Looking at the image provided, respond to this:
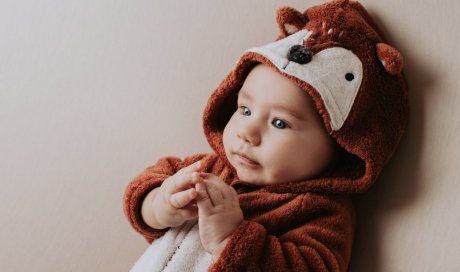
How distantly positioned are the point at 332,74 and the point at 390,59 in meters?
0.10

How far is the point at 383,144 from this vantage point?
38.4 inches

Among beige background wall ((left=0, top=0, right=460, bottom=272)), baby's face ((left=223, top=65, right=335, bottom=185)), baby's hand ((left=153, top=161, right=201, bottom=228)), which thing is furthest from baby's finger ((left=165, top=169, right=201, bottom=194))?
beige background wall ((left=0, top=0, right=460, bottom=272))

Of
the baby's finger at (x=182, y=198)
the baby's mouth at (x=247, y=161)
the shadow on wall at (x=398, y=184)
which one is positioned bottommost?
the shadow on wall at (x=398, y=184)

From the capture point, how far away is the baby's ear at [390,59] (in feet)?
3.14

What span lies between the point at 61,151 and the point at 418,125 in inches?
30.7

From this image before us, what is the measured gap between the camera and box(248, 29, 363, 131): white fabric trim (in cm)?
94

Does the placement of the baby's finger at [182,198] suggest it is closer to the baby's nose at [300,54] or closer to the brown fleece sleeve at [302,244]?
the brown fleece sleeve at [302,244]

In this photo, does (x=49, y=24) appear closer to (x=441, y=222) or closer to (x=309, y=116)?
(x=309, y=116)

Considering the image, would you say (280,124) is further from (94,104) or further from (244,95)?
(94,104)

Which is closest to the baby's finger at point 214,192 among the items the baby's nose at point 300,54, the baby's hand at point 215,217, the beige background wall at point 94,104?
the baby's hand at point 215,217

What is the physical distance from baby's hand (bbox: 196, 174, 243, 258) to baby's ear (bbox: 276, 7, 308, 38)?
336 millimetres

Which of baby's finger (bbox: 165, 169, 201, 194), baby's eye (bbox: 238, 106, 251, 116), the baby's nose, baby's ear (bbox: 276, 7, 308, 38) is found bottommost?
baby's finger (bbox: 165, 169, 201, 194)

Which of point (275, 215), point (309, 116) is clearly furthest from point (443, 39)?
point (275, 215)

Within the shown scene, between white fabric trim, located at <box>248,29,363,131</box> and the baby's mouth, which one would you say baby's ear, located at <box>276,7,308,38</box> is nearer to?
white fabric trim, located at <box>248,29,363,131</box>
